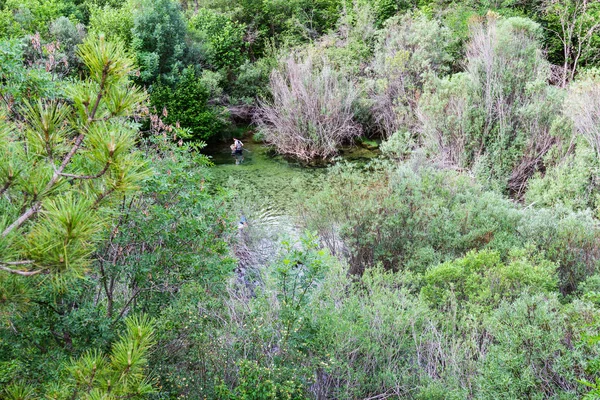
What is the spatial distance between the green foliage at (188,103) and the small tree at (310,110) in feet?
7.31

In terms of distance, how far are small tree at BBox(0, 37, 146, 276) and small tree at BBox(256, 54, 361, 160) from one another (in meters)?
14.6

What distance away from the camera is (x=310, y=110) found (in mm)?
16219

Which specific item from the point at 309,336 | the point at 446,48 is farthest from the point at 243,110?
the point at 309,336

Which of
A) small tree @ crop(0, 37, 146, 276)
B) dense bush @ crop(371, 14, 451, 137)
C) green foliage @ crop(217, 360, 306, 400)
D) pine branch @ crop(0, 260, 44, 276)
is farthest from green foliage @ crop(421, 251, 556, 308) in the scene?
dense bush @ crop(371, 14, 451, 137)

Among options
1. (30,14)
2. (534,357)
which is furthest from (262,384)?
(30,14)

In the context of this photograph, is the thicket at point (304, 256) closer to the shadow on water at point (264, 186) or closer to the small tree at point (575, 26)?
Result: the shadow on water at point (264, 186)

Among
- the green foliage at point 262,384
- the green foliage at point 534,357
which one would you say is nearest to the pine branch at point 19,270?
the green foliage at point 262,384

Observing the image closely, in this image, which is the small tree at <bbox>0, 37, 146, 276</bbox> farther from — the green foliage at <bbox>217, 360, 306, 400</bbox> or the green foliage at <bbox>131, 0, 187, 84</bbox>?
the green foliage at <bbox>131, 0, 187, 84</bbox>

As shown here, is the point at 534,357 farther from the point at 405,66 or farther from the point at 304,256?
the point at 405,66

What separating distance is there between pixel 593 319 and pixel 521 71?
29.6ft

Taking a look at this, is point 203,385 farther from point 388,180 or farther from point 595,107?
point 595,107

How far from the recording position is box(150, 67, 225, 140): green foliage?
625 inches

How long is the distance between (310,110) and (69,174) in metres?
14.8

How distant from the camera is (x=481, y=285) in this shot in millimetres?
5051
